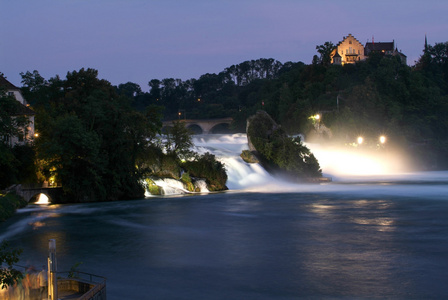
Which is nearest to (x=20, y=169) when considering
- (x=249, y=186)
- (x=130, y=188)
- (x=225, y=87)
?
(x=130, y=188)

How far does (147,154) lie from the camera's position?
3966cm

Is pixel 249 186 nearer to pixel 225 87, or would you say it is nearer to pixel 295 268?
pixel 295 268

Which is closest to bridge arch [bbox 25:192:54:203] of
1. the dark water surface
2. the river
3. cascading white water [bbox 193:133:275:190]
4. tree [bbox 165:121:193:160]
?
the river

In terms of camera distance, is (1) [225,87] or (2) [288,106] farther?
(1) [225,87]

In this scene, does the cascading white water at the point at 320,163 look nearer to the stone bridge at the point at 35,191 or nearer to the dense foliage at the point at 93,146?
the dense foliage at the point at 93,146

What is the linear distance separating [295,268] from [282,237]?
220 inches

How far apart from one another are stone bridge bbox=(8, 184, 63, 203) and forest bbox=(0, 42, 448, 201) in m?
0.56

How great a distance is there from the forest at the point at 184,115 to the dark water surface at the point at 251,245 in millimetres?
3197

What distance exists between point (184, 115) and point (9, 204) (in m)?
103

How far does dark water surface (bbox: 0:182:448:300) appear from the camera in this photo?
1488cm

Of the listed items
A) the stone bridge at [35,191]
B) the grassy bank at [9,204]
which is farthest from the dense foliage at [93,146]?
the grassy bank at [9,204]

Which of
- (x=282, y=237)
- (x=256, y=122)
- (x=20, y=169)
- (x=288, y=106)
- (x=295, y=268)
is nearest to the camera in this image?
(x=295, y=268)

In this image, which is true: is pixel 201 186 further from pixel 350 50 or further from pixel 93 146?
pixel 350 50

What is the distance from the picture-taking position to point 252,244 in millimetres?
21281
